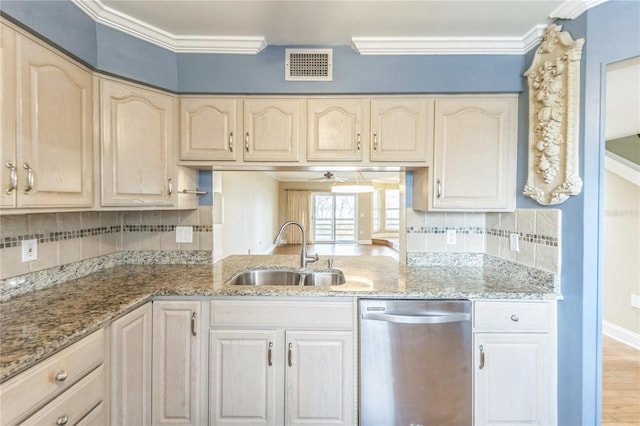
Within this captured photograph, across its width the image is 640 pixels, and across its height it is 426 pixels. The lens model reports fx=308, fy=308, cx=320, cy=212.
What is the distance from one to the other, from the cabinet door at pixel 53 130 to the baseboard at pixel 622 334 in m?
4.65

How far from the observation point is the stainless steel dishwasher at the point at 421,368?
1.63 metres

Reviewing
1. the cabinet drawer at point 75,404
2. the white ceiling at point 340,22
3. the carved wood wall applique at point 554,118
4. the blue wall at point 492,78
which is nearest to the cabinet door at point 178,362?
the cabinet drawer at point 75,404

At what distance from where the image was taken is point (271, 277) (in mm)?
2279

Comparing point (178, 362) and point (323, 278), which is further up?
point (323, 278)

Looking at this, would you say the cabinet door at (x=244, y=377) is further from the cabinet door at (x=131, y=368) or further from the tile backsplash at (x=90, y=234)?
the tile backsplash at (x=90, y=234)

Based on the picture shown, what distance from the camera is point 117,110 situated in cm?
176

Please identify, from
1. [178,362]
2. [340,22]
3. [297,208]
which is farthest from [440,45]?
[297,208]

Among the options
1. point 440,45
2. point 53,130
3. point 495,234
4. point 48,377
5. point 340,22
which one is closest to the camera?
point 48,377

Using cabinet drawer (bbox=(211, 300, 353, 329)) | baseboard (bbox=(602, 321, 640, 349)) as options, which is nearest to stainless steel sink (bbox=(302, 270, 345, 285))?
cabinet drawer (bbox=(211, 300, 353, 329))

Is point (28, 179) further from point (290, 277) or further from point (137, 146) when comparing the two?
point (290, 277)

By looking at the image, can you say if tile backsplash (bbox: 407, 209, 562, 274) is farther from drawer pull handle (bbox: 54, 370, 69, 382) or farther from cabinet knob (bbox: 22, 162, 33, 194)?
cabinet knob (bbox: 22, 162, 33, 194)

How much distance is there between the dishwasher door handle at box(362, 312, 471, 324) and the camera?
1.63 metres

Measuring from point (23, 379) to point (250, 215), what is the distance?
5490mm

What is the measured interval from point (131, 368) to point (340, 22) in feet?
7.01
